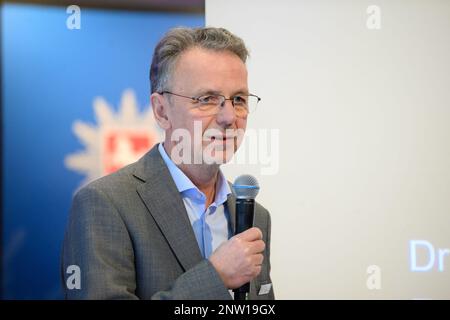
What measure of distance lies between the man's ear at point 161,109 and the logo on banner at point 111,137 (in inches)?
51.5

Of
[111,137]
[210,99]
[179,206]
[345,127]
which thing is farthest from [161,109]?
[111,137]

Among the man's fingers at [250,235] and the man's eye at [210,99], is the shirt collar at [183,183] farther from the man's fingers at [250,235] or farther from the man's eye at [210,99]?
the man's fingers at [250,235]

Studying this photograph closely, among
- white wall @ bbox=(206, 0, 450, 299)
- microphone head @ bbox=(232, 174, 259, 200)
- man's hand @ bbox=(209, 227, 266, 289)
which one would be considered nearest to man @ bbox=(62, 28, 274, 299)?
man's hand @ bbox=(209, 227, 266, 289)

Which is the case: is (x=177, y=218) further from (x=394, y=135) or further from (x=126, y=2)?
(x=126, y=2)

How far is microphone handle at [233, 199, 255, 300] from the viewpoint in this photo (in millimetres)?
1664

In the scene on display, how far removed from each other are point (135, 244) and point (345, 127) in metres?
1.24

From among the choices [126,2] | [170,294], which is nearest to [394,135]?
[170,294]

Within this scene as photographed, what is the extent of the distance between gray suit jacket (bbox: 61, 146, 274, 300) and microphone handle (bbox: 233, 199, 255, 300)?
0.09 m

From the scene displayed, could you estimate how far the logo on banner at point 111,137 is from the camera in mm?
3285

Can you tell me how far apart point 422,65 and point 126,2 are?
2.01 m

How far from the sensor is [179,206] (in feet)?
6.08

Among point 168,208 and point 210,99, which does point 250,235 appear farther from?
point 210,99

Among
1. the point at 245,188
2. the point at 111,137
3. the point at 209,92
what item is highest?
the point at 209,92

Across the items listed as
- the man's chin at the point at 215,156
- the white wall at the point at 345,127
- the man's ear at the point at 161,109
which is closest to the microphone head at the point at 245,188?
the man's chin at the point at 215,156
